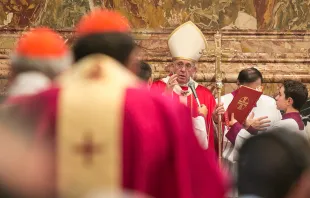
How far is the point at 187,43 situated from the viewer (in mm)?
10477

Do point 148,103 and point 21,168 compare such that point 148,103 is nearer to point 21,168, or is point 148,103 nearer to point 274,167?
point 274,167

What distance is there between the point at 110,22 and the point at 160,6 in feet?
29.8

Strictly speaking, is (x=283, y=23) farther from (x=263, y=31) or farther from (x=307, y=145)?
(x=307, y=145)

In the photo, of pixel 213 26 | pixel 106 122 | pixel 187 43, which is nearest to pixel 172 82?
pixel 187 43

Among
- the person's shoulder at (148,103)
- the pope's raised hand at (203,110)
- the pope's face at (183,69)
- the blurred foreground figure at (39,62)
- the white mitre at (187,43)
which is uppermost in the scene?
the white mitre at (187,43)

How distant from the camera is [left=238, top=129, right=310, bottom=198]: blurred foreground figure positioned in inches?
127

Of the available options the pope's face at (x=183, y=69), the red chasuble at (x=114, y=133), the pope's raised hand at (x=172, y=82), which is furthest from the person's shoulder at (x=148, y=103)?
the pope's face at (x=183, y=69)

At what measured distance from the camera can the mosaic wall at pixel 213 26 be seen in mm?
12789

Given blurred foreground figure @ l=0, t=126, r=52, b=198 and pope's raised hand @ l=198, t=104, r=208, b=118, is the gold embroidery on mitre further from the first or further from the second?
blurred foreground figure @ l=0, t=126, r=52, b=198

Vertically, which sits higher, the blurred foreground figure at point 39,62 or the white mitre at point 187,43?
the white mitre at point 187,43

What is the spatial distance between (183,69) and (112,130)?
18.6 ft

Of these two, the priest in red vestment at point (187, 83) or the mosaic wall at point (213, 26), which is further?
the mosaic wall at point (213, 26)

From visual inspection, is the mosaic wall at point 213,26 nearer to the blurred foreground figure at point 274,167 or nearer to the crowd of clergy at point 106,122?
the crowd of clergy at point 106,122

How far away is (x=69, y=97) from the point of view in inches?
161
